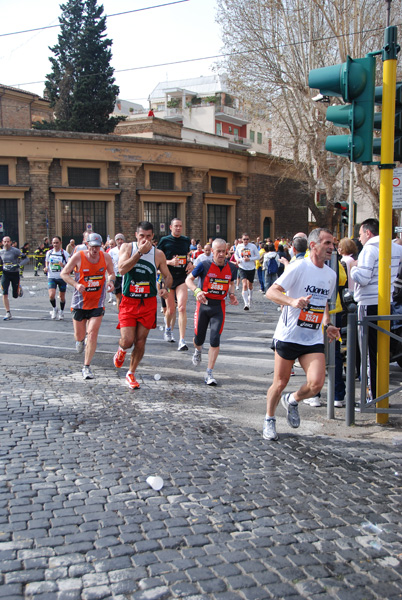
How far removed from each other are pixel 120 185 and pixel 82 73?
1089cm

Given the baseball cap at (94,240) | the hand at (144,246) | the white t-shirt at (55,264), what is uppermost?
the baseball cap at (94,240)

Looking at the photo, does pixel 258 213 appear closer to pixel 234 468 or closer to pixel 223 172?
pixel 223 172

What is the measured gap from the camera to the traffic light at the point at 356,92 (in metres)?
5.71

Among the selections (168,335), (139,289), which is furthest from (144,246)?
(168,335)

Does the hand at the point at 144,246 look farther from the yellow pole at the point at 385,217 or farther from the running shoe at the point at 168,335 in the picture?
the running shoe at the point at 168,335

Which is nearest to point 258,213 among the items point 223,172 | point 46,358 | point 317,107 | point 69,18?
point 223,172

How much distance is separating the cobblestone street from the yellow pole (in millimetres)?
545

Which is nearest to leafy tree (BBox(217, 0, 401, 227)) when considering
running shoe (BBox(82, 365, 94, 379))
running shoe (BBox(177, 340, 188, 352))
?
running shoe (BBox(177, 340, 188, 352))

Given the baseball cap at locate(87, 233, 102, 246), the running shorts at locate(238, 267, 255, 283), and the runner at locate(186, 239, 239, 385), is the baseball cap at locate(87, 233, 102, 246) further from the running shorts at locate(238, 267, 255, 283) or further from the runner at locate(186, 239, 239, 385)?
the running shorts at locate(238, 267, 255, 283)

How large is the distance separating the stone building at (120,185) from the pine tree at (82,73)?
23.2ft

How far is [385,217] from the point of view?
5.90 m

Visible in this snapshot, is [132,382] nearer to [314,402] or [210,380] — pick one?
[210,380]

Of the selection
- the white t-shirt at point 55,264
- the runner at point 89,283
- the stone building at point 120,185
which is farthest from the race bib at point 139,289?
the stone building at point 120,185

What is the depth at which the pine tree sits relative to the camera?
4112cm
